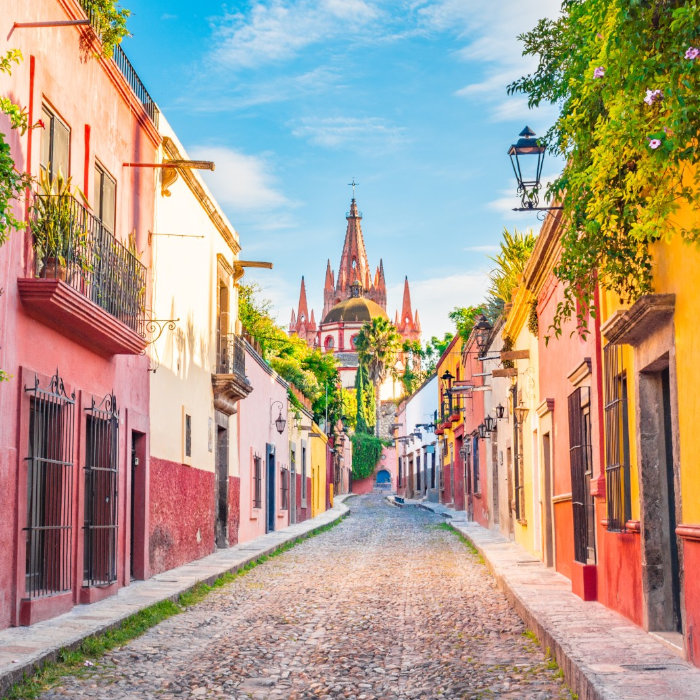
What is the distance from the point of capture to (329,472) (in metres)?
49.5

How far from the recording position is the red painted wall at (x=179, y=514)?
14273 mm

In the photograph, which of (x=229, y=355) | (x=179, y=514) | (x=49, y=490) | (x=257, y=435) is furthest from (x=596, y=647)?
(x=257, y=435)

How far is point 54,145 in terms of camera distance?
10281 millimetres

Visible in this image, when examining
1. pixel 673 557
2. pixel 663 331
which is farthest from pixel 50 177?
pixel 673 557

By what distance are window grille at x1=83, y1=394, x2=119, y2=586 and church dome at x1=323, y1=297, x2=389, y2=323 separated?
333 ft

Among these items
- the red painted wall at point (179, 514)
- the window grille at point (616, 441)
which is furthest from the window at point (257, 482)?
the window grille at point (616, 441)

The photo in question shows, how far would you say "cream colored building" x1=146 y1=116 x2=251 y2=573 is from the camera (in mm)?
14617

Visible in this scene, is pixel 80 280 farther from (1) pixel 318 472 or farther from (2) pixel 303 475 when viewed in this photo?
(1) pixel 318 472

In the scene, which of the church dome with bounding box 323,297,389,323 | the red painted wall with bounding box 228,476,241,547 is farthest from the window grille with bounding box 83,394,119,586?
the church dome with bounding box 323,297,389,323

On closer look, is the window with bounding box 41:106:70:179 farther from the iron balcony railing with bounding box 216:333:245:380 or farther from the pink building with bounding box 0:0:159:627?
the iron balcony railing with bounding box 216:333:245:380

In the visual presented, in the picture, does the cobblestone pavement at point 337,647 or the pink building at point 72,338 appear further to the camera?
the pink building at point 72,338

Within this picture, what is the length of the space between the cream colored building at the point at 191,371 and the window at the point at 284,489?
8.14 m

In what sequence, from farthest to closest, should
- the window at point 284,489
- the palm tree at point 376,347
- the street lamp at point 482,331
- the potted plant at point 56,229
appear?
the palm tree at point 376,347
the window at point 284,489
the street lamp at point 482,331
the potted plant at point 56,229

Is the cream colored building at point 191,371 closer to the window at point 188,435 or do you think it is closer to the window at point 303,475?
the window at point 188,435
